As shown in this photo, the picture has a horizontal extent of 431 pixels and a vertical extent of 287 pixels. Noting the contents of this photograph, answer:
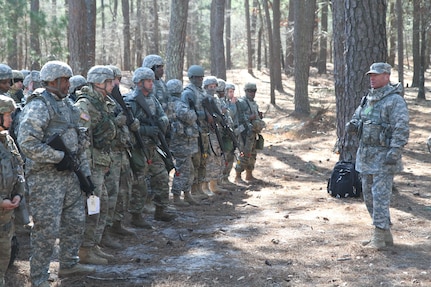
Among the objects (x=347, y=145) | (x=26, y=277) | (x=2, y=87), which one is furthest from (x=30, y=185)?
(x=347, y=145)

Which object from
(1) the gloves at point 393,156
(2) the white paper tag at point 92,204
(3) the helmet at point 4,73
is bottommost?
(2) the white paper tag at point 92,204

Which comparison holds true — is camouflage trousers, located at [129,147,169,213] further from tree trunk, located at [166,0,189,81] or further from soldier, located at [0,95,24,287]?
tree trunk, located at [166,0,189,81]

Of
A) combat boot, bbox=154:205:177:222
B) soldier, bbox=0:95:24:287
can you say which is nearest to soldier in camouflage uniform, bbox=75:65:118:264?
soldier, bbox=0:95:24:287

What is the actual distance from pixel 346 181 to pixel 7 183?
6312 millimetres

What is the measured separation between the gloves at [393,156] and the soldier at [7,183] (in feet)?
12.9

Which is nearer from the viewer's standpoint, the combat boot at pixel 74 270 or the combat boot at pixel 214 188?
the combat boot at pixel 74 270

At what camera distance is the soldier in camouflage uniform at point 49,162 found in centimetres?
473

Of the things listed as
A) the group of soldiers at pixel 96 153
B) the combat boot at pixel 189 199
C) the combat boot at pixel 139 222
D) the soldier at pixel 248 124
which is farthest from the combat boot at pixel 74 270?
the soldier at pixel 248 124

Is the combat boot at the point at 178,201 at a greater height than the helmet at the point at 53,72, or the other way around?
the helmet at the point at 53,72

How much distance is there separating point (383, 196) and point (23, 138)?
13.2 ft

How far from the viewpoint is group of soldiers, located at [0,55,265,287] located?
4.74 m

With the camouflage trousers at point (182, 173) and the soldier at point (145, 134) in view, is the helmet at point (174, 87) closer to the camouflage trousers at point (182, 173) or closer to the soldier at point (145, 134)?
the camouflage trousers at point (182, 173)

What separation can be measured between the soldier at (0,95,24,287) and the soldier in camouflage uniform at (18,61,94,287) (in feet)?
1.06

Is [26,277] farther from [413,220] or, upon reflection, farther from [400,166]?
[413,220]
